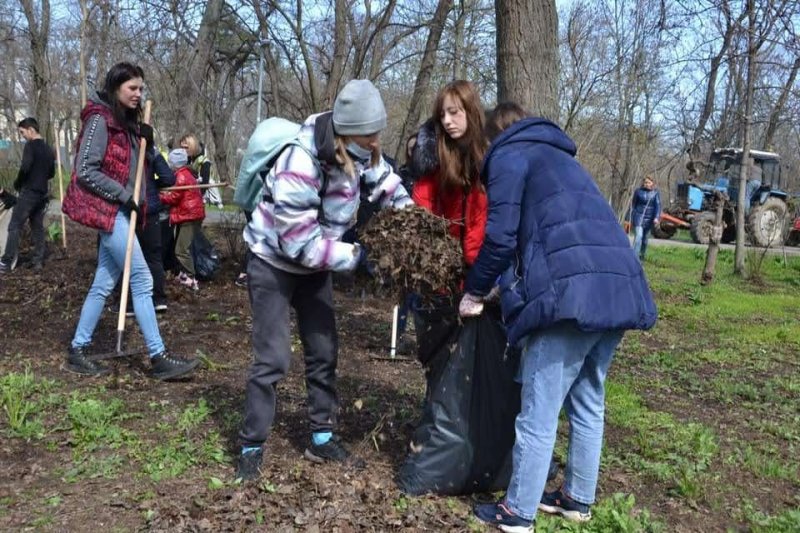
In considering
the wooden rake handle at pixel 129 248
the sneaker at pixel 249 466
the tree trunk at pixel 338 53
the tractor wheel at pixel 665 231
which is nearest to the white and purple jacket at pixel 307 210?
the sneaker at pixel 249 466

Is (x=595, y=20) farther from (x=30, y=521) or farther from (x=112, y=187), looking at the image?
(x=30, y=521)

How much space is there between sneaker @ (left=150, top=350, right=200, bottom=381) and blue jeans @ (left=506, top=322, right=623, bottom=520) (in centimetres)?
244

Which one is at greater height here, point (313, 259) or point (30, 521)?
point (313, 259)

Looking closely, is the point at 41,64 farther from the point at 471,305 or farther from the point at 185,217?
the point at 471,305

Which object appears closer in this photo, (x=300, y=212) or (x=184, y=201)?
(x=300, y=212)

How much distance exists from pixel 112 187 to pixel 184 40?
7455 millimetres

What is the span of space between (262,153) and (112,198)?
6.05 ft

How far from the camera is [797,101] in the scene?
10336mm

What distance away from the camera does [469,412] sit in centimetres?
294

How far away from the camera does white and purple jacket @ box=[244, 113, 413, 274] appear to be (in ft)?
9.12

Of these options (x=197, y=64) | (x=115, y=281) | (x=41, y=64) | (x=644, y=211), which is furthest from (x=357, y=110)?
(x=41, y=64)

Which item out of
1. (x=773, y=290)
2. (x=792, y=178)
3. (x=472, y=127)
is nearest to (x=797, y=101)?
(x=773, y=290)

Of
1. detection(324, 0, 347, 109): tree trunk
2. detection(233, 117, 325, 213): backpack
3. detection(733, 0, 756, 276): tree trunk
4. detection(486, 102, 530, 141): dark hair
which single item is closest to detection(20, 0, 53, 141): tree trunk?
detection(324, 0, 347, 109): tree trunk

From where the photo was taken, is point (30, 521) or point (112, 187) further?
point (112, 187)
